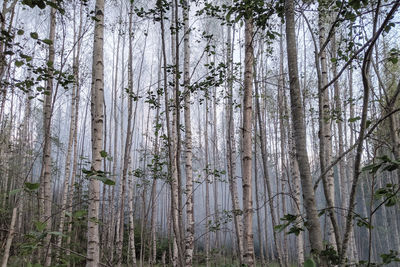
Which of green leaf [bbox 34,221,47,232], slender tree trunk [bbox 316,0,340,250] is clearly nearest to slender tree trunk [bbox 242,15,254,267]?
slender tree trunk [bbox 316,0,340,250]

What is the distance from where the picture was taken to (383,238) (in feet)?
56.2

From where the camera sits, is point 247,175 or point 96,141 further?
point 247,175

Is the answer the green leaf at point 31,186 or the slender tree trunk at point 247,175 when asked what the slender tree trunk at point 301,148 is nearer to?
the green leaf at point 31,186

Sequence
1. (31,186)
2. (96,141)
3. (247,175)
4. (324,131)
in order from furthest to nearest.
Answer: (324,131), (247,175), (96,141), (31,186)

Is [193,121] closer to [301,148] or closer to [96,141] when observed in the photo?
[96,141]

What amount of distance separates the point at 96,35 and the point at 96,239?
2189 millimetres

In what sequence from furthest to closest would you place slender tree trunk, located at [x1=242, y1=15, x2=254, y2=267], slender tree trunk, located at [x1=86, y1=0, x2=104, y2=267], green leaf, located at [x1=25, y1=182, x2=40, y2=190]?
slender tree trunk, located at [x1=242, y1=15, x2=254, y2=267] < slender tree trunk, located at [x1=86, y1=0, x2=104, y2=267] < green leaf, located at [x1=25, y1=182, x2=40, y2=190]

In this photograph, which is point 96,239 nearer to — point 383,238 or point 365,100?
point 365,100

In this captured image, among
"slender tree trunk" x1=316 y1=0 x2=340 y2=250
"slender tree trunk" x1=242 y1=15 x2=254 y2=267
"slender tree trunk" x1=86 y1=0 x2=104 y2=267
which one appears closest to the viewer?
"slender tree trunk" x1=316 y1=0 x2=340 y2=250

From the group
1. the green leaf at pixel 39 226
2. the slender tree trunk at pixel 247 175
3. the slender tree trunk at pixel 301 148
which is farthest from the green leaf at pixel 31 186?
the slender tree trunk at pixel 247 175

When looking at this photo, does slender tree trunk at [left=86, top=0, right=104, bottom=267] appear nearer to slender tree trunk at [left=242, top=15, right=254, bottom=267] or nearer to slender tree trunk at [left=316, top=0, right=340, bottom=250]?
slender tree trunk at [left=242, top=15, right=254, bottom=267]

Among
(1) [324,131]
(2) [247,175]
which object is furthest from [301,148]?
(1) [324,131]

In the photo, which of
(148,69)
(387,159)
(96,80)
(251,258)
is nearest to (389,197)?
(387,159)

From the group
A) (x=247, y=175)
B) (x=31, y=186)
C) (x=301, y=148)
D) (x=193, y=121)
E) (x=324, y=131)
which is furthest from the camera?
(x=193, y=121)
